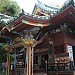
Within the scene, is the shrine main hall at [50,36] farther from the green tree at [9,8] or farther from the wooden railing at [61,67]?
the green tree at [9,8]

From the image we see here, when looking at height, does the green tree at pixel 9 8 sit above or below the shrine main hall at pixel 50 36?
above

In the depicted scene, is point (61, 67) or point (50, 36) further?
point (50, 36)

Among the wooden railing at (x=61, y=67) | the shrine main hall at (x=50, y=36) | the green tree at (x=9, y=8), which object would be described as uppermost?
the green tree at (x=9, y=8)

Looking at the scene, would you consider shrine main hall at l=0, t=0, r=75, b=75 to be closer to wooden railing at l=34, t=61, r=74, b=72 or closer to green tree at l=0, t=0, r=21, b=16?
wooden railing at l=34, t=61, r=74, b=72

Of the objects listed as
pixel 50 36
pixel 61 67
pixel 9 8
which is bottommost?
pixel 61 67

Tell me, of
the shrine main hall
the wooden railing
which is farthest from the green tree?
the wooden railing

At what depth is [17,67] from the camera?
41.7 ft

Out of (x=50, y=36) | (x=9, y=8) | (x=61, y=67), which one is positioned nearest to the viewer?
(x=61, y=67)

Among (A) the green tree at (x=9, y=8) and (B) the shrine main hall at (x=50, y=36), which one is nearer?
(B) the shrine main hall at (x=50, y=36)

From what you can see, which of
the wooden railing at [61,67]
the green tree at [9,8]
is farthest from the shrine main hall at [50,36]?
the green tree at [9,8]

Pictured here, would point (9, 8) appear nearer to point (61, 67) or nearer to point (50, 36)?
point (50, 36)

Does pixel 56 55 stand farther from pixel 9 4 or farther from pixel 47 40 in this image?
pixel 9 4

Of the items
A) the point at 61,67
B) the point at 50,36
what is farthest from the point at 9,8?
the point at 61,67

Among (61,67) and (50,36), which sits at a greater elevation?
(50,36)
